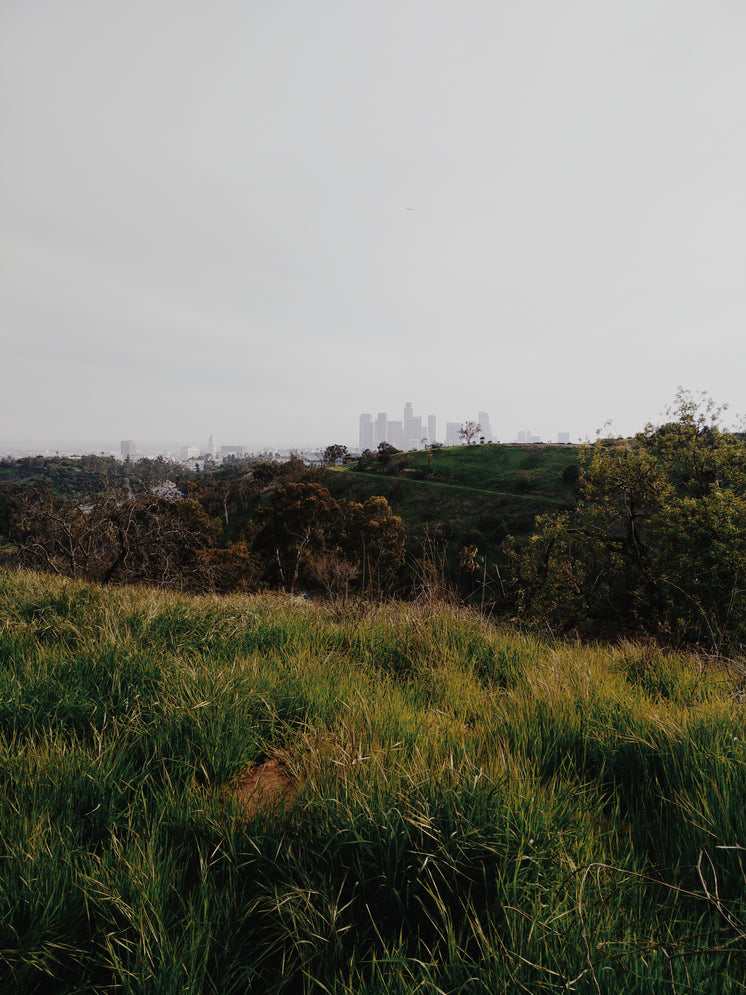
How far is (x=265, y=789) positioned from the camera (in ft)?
6.51

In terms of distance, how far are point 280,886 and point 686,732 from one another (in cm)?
200

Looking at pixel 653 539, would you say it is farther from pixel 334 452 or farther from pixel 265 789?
pixel 334 452

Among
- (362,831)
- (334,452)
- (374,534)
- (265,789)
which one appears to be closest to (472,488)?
(374,534)

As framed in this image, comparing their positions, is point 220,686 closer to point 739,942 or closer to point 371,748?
point 371,748

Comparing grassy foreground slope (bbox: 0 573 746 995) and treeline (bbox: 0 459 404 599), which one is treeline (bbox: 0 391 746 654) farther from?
grassy foreground slope (bbox: 0 573 746 995)

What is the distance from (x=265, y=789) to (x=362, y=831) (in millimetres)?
708

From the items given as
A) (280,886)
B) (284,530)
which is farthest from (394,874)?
(284,530)

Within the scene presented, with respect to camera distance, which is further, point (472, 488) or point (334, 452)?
point (334, 452)

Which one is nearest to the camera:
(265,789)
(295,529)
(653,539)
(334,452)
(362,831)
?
(362,831)

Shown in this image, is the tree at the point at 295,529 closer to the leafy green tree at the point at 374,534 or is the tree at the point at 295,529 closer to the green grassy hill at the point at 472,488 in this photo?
the leafy green tree at the point at 374,534

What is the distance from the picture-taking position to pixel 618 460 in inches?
647

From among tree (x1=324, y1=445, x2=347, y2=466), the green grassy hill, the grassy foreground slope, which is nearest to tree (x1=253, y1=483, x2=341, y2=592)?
the green grassy hill

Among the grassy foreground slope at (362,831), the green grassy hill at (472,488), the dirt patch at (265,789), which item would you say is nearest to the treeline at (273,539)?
the green grassy hill at (472,488)

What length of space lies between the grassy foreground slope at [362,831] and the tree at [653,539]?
1245 cm
